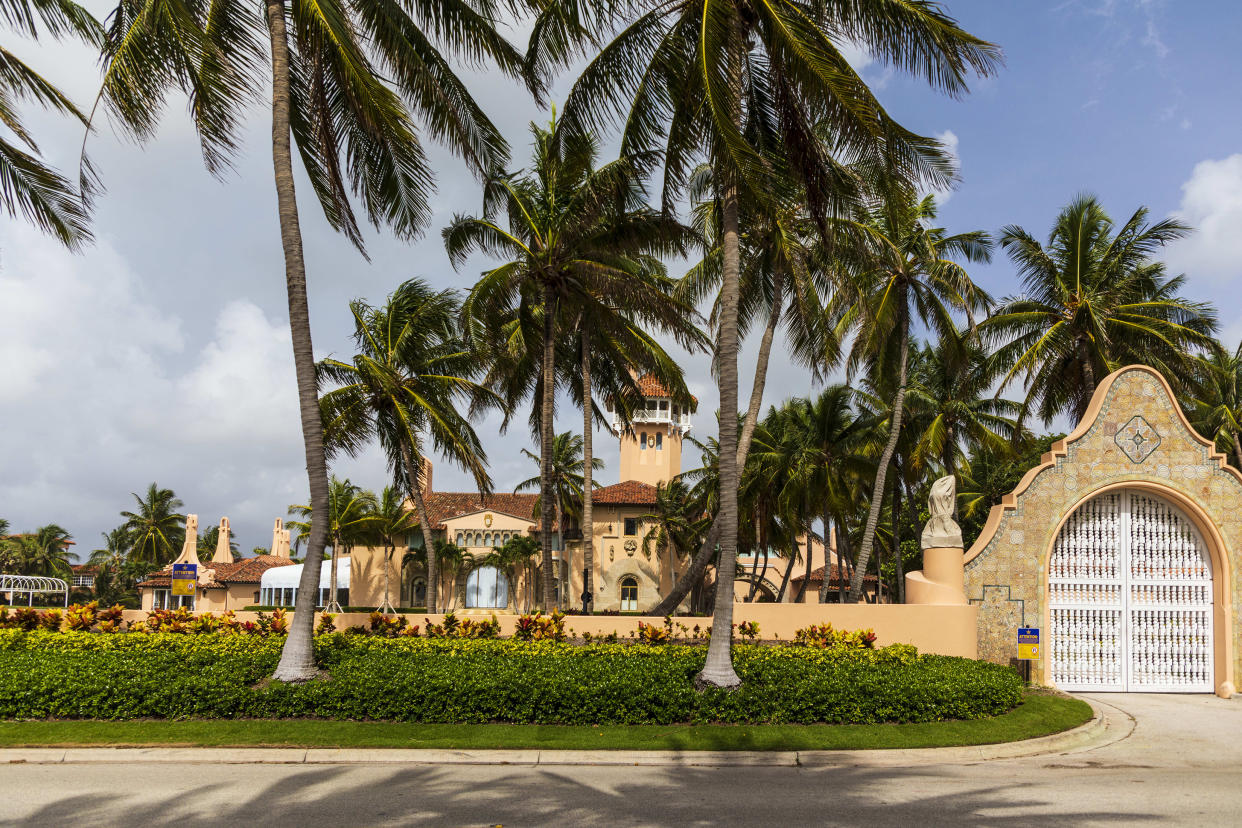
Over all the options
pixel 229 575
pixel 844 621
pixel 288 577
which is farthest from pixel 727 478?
pixel 229 575

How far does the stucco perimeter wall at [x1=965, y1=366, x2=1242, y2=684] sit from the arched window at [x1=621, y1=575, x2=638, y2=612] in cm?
3070

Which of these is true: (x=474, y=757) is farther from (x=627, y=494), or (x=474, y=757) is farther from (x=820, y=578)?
(x=820, y=578)

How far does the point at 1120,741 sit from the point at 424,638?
11859 mm

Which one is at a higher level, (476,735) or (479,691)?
(479,691)

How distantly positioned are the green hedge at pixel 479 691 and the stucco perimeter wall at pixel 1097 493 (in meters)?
5.02

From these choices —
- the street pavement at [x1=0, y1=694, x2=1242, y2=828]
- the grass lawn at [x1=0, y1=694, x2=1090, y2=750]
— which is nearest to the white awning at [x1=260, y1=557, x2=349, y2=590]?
the grass lawn at [x1=0, y1=694, x2=1090, y2=750]

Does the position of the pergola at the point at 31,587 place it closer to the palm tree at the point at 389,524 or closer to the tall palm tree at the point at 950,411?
the palm tree at the point at 389,524

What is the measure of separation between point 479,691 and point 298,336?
577 cm

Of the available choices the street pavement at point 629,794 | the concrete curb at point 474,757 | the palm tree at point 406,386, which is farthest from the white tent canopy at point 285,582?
the street pavement at point 629,794

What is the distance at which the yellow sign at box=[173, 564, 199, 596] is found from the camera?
29.5 meters

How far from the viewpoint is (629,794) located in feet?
30.7

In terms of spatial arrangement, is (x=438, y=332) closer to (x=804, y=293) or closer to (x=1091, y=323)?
(x=804, y=293)

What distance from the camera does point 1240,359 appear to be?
34844 mm

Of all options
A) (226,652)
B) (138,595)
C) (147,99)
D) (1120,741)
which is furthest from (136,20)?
(138,595)
